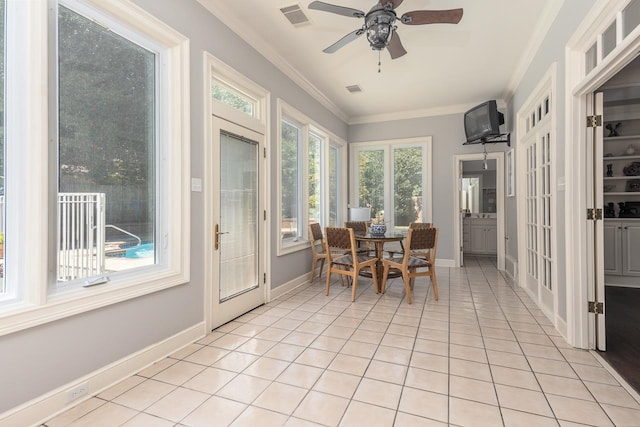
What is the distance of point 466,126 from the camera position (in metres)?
5.57

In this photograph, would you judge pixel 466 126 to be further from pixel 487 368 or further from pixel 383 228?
pixel 487 368

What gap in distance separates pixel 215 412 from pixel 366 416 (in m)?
0.82

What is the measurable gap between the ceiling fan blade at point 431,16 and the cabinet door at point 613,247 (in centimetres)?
394

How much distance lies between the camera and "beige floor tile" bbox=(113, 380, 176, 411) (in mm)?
1836

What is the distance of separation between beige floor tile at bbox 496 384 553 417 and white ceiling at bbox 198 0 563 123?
3124 mm

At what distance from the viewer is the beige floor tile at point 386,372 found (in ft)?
6.84

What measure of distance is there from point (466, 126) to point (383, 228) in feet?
8.52

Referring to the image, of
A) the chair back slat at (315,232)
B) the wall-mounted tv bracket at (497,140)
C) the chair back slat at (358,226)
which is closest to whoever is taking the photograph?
the chair back slat at (315,232)

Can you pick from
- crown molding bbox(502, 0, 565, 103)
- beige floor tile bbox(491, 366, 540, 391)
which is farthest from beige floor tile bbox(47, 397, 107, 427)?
crown molding bbox(502, 0, 565, 103)

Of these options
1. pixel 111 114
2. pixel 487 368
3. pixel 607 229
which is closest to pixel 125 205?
pixel 111 114

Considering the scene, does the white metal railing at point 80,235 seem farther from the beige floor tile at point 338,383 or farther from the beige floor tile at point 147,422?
the beige floor tile at point 338,383

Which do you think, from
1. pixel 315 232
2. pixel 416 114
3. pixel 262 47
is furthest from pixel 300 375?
pixel 416 114

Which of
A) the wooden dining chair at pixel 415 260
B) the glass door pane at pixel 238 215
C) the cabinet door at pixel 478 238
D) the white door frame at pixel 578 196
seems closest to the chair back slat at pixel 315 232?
the wooden dining chair at pixel 415 260

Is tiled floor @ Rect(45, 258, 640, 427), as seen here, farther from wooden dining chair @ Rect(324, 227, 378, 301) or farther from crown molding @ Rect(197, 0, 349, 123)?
crown molding @ Rect(197, 0, 349, 123)
